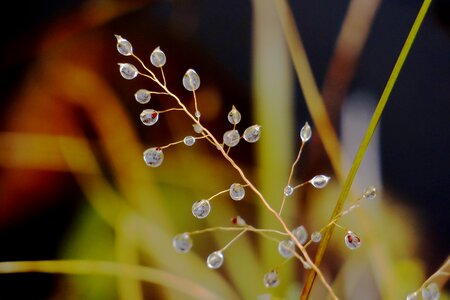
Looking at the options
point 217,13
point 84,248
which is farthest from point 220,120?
point 84,248

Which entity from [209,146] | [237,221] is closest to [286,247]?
[237,221]

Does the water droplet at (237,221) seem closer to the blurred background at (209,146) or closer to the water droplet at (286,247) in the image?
the water droplet at (286,247)

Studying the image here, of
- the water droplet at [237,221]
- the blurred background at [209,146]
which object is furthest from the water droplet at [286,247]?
the blurred background at [209,146]

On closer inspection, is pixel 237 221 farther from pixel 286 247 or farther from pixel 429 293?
pixel 429 293

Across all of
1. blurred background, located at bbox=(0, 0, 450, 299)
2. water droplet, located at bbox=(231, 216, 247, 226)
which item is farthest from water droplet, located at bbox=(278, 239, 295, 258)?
blurred background, located at bbox=(0, 0, 450, 299)

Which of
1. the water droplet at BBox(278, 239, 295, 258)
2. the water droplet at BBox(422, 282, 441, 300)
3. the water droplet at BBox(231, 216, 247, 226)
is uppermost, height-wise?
the water droplet at BBox(231, 216, 247, 226)

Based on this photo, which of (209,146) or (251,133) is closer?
(251,133)

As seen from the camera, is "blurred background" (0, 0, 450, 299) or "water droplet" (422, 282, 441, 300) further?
"blurred background" (0, 0, 450, 299)

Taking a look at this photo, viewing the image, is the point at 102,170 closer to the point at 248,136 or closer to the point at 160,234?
the point at 160,234

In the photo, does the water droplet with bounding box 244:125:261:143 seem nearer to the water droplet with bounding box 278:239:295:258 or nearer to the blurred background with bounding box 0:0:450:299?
the water droplet with bounding box 278:239:295:258
